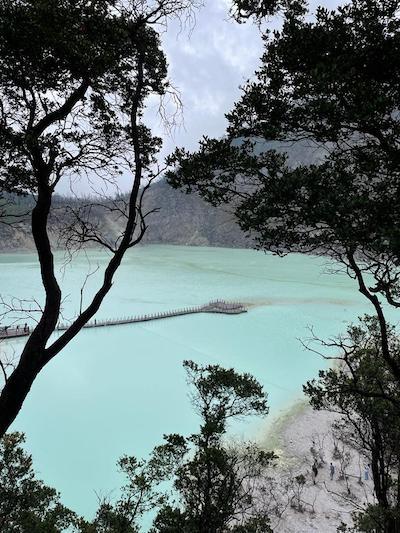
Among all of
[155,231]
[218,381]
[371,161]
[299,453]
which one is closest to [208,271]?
[299,453]

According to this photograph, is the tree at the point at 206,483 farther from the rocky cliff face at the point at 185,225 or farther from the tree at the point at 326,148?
the rocky cliff face at the point at 185,225

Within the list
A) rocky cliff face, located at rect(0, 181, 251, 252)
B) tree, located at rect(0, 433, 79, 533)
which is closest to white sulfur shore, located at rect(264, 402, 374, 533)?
tree, located at rect(0, 433, 79, 533)

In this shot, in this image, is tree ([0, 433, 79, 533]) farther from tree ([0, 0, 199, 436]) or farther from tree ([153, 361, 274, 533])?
tree ([0, 0, 199, 436])

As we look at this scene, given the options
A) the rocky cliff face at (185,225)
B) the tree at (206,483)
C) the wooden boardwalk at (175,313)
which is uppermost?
the rocky cliff face at (185,225)

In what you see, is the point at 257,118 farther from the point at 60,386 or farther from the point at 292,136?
the point at 60,386

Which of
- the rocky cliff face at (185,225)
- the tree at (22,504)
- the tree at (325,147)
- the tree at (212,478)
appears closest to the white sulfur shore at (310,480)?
the tree at (212,478)

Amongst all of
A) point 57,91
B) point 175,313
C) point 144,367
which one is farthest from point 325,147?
point 175,313

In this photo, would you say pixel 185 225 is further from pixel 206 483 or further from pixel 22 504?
pixel 22 504
